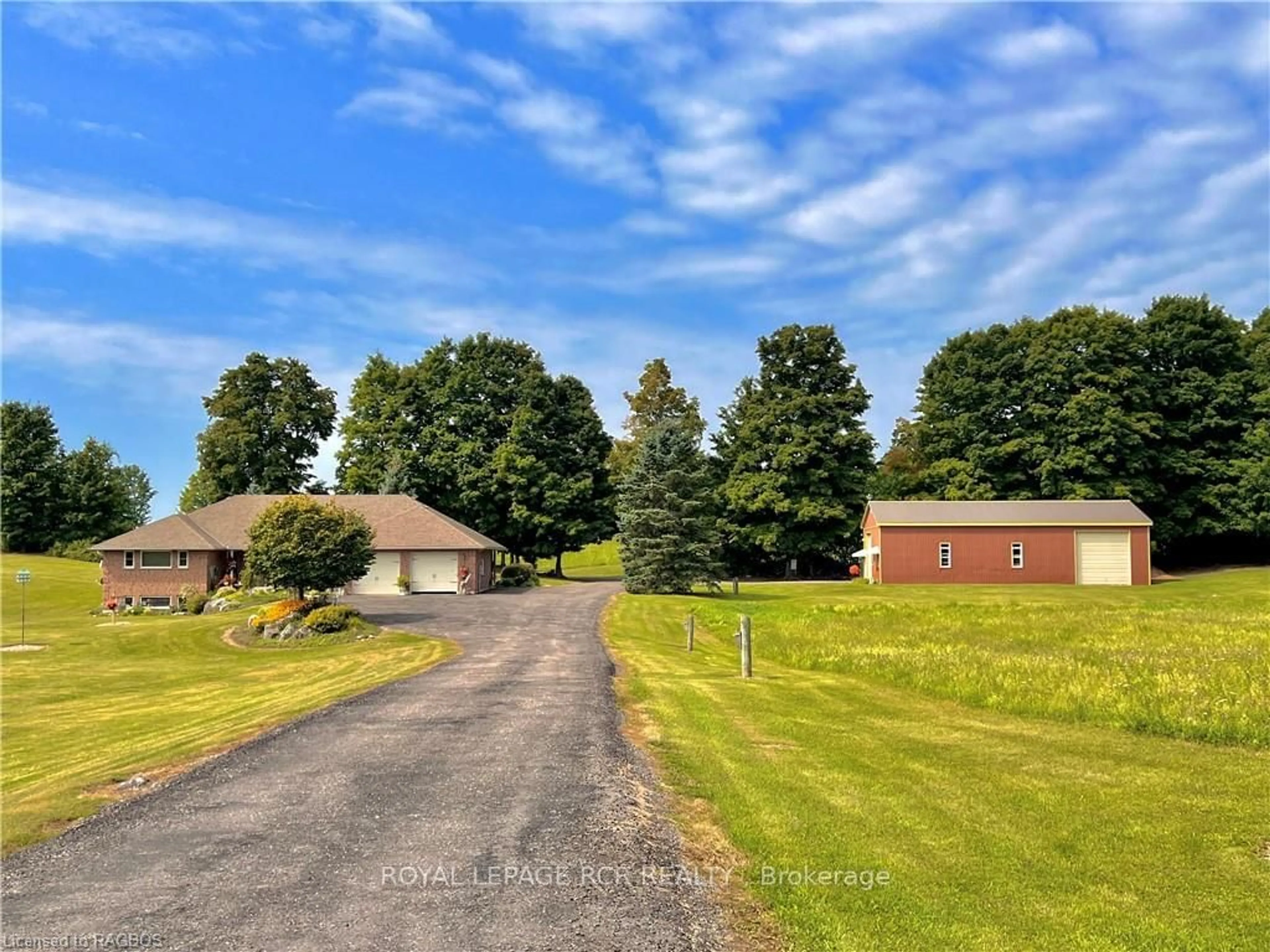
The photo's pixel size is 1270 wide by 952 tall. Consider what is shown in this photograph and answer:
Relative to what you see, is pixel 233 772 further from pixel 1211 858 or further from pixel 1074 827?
pixel 1211 858

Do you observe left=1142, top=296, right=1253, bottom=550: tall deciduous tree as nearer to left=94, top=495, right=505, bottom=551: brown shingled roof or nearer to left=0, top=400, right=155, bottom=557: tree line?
left=94, top=495, right=505, bottom=551: brown shingled roof

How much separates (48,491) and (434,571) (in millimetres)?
46398

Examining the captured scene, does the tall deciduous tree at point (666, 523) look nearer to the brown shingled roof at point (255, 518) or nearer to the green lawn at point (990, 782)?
the brown shingled roof at point (255, 518)

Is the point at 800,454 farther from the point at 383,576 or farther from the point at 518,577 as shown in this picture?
the point at 383,576

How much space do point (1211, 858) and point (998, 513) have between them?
Result: 47.7 meters

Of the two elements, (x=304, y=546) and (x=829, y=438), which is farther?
(x=829, y=438)

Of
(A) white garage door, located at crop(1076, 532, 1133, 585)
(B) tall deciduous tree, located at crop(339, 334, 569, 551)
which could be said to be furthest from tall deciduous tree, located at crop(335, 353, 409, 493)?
(A) white garage door, located at crop(1076, 532, 1133, 585)

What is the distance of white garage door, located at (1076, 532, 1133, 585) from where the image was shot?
1953 inches

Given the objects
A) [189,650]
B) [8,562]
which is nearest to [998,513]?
[189,650]

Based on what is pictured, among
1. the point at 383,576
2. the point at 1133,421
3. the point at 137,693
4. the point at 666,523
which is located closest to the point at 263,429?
the point at 383,576

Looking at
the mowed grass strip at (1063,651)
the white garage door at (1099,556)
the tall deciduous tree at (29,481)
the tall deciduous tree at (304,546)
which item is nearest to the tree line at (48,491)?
the tall deciduous tree at (29,481)

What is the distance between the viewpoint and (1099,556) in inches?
1957

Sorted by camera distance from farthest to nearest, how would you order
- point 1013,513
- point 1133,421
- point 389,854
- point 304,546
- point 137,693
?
point 1133,421 < point 1013,513 < point 304,546 < point 137,693 < point 389,854

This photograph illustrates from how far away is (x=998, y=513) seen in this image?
50.8 m
